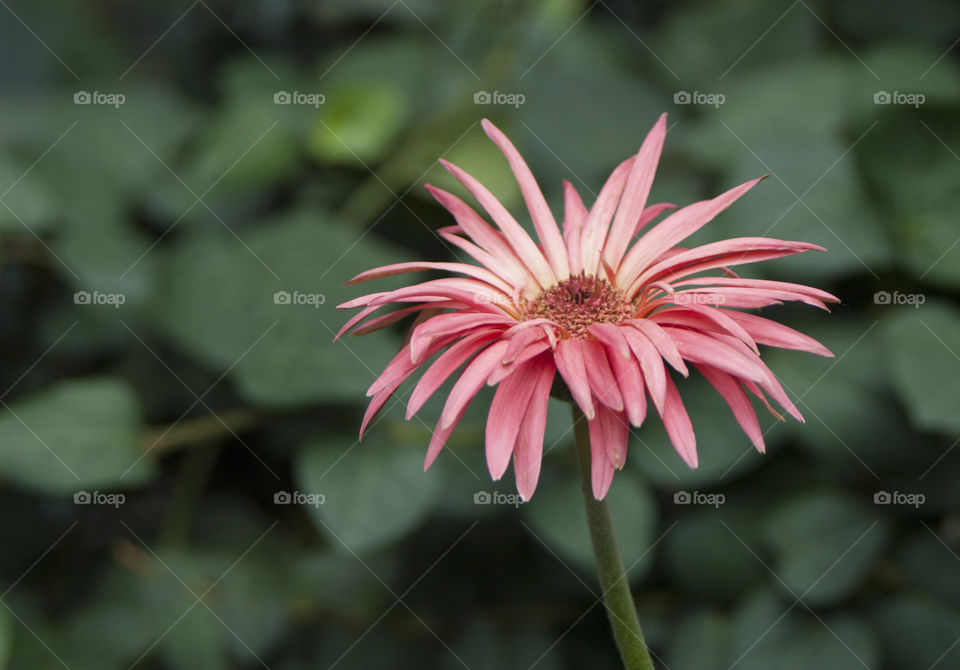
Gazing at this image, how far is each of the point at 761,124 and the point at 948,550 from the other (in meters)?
0.66

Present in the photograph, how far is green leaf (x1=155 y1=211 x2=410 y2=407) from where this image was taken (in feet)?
3.65

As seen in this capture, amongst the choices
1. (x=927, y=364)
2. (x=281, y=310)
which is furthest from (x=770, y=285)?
(x=281, y=310)

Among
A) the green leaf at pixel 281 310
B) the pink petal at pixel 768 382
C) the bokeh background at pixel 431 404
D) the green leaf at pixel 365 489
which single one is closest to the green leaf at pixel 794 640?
the bokeh background at pixel 431 404

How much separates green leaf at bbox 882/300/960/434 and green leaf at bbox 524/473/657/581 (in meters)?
0.32

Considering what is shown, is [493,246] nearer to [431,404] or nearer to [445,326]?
[445,326]

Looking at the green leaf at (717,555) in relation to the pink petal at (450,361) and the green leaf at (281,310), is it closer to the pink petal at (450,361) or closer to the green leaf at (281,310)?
the green leaf at (281,310)

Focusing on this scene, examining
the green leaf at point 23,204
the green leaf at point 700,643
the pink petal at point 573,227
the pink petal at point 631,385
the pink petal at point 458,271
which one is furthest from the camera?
the green leaf at point 23,204

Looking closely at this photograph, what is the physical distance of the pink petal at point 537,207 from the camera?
0.63 meters

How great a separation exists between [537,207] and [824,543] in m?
0.64

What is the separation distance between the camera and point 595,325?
1.73 ft

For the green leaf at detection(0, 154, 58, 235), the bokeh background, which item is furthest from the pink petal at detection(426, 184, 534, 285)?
the green leaf at detection(0, 154, 58, 235)

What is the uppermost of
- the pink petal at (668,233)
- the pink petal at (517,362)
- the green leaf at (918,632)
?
the pink petal at (668,233)

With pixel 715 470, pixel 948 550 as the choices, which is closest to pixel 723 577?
pixel 715 470

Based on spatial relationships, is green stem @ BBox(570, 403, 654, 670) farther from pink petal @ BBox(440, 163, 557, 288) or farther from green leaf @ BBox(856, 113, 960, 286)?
green leaf @ BBox(856, 113, 960, 286)
